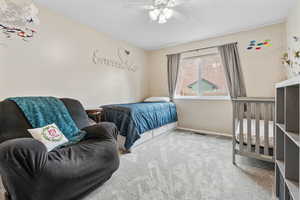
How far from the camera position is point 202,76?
3.61 metres

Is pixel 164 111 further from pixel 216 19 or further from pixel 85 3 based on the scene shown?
pixel 85 3

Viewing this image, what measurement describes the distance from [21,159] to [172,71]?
347cm

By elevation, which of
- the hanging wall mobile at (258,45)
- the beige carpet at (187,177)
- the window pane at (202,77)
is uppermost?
the hanging wall mobile at (258,45)

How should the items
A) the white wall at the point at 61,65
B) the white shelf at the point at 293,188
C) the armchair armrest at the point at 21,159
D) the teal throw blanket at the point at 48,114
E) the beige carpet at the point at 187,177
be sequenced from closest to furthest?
the white shelf at the point at 293,188 → the armchair armrest at the point at 21,159 → the beige carpet at the point at 187,177 → the teal throw blanket at the point at 48,114 → the white wall at the point at 61,65

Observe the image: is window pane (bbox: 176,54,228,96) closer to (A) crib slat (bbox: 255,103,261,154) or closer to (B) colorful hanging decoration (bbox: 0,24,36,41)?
(A) crib slat (bbox: 255,103,261,154)

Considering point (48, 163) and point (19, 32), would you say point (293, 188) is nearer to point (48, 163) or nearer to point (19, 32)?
point (48, 163)

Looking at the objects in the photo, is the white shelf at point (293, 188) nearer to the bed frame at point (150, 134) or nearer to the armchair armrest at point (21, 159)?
the armchair armrest at point (21, 159)

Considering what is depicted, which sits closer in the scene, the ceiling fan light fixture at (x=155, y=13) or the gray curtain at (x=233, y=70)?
the ceiling fan light fixture at (x=155, y=13)

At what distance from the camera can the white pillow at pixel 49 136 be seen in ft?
4.73

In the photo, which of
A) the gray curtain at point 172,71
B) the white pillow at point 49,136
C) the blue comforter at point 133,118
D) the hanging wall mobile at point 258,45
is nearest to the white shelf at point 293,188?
the blue comforter at point 133,118

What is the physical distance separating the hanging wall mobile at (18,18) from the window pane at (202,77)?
3.17 meters

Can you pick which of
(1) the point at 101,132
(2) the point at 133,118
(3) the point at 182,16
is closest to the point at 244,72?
(3) the point at 182,16

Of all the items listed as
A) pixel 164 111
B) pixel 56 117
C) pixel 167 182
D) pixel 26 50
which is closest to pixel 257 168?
pixel 167 182

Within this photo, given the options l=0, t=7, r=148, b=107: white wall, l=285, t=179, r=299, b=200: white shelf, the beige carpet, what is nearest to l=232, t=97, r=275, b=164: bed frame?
the beige carpet
